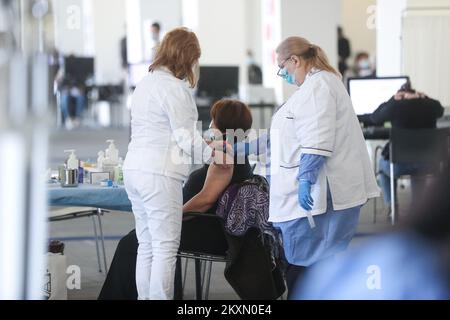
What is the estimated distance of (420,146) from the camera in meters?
6.29

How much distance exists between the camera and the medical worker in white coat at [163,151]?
3541 mm

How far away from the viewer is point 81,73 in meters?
15.4

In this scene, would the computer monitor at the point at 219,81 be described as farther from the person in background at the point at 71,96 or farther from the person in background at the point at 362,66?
the person in background at the point at 71,96

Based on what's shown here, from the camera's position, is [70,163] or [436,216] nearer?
[436,216]

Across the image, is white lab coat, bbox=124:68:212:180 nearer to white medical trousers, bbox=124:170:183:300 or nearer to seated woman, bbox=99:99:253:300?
white medical trousers, bbox=124:170:183:300

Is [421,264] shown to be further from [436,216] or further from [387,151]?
[387,151]

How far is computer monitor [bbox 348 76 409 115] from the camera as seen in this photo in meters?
7.05

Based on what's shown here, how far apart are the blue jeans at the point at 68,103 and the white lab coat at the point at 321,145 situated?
39.4ft

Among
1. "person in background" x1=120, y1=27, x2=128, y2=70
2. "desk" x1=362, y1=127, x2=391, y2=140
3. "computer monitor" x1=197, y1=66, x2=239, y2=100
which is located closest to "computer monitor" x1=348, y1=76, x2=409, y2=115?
"desk" x1=362, y1=127, x2=391, y2=140

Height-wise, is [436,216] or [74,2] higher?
[74,2]

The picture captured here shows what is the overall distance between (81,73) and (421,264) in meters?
12.4

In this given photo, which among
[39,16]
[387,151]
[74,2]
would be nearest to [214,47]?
[74,2]

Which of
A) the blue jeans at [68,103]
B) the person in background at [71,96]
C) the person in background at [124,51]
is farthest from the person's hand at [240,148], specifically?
the blue jeans at [68,103]

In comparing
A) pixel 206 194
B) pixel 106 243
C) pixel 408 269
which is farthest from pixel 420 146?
pixel 206 194
